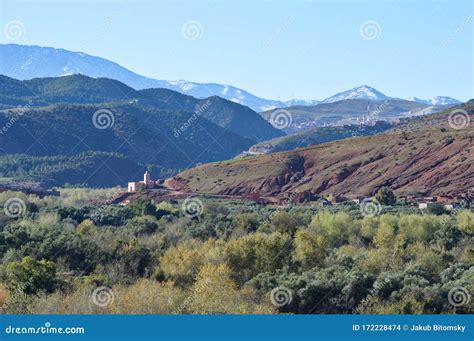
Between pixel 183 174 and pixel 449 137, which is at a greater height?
pixel 449 137

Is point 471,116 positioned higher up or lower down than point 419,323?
higher up

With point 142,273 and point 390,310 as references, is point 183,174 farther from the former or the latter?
point 390,310

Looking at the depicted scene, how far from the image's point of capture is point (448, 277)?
111 feet

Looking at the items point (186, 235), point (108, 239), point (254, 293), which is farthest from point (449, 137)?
point (254, 293)

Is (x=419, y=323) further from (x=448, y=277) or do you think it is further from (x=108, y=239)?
(x=108, y=239)

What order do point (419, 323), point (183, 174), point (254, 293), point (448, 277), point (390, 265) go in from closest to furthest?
point (419, 323), point (254, 293), point (448, 277), point (390, 265), point (183, 174)

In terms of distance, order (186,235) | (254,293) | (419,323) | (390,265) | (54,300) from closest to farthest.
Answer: (419,323)
(54,300)
(254,293)
(390,265)
(186,235)

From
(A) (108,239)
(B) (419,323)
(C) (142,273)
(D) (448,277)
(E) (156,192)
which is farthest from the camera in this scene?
(E) (156,192)

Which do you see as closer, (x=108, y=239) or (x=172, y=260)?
(x=172, y=260)

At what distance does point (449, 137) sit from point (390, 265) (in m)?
78.7

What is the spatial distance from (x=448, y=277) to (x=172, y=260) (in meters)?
13.4

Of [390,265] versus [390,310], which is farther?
[390,265]

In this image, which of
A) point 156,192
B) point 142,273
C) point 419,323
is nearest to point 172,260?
point 142,273

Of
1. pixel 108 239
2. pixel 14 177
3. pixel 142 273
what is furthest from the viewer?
pixel 14 177
